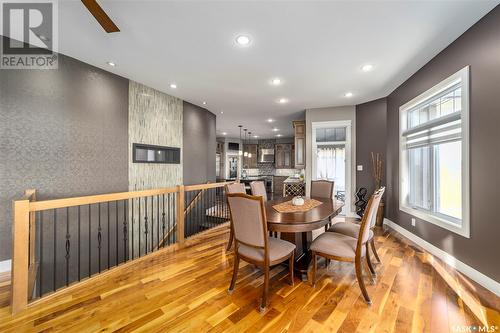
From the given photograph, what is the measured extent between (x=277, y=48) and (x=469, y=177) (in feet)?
8.76

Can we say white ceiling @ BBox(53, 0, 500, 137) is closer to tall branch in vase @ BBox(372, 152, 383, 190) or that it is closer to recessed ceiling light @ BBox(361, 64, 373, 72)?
recessed ceiling light @ BBox(361, 64, 373, 72)

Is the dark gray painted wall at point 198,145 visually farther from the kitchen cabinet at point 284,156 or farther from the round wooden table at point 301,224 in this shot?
the kitchen cabinet at point 284,156

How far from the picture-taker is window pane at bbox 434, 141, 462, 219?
2.61 metres

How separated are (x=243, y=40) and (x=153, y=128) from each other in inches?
104

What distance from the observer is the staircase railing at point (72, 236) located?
A: 5.74 feet

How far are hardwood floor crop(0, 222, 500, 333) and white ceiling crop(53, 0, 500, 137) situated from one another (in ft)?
8.85

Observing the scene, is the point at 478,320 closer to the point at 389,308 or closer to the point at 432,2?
the point at 389,308

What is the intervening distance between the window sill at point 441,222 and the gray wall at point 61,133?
15.8 ft

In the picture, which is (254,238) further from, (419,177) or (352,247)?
(419,177)

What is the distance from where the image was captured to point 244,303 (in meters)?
1.83

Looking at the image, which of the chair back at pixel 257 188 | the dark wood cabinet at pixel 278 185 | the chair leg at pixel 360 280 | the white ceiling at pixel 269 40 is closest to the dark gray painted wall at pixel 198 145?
the white ceiling at pixel 269 40

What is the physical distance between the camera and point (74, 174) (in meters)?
2.98

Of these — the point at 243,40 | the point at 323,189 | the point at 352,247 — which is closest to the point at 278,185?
the point at 323,189

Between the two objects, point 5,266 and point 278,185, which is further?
point 278,185
